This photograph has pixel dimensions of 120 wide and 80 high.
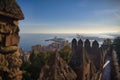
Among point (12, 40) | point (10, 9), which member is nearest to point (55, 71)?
point (12, 40)

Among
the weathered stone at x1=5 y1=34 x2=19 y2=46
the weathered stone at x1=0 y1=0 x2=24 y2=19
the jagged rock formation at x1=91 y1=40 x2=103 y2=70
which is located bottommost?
the jagged rock formation at x1=91 y1=40 x2=103 y2=70

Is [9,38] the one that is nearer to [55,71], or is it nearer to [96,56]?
[55,71]

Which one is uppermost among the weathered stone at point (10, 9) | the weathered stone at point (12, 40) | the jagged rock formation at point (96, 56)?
the weathered stone at point (10, 9)

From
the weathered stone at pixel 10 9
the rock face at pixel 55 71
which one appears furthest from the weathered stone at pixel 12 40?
the rock face at pixel 55 71

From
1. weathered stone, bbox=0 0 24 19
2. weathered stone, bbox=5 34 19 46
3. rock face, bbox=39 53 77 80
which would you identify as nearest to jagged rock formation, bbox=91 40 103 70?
rock face, bbox=39 53 77 80

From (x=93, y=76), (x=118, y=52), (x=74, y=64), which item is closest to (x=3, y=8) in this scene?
(x=74, y=64)

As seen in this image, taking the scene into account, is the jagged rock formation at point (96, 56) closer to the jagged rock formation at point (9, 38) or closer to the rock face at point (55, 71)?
the rock face at point (55, 71)

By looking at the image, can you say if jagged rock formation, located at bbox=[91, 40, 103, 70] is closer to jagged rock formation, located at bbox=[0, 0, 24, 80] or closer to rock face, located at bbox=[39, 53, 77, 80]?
rock face, located at bbox=[39, 53, 77, 80]
